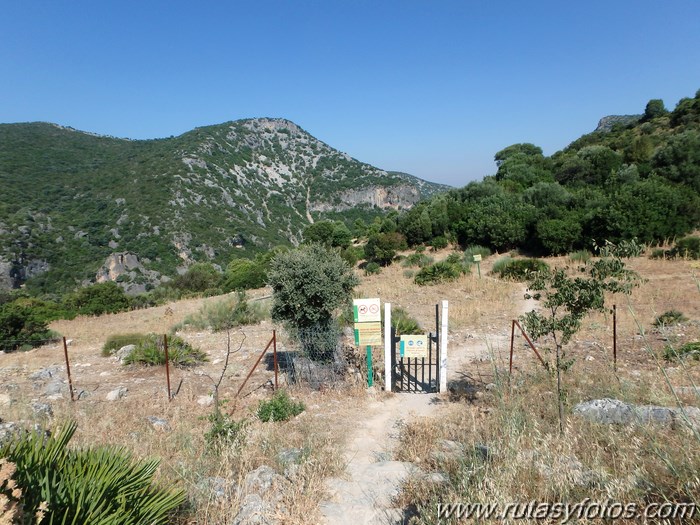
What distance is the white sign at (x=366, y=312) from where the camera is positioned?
7613 millimetres

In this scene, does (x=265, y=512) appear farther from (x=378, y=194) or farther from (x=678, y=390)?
(x=378, y=194)

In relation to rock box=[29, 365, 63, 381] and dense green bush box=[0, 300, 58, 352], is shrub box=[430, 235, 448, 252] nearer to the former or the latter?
dense green bush box=[0, 300, 58, 352]

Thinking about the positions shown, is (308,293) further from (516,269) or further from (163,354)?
(516,269)

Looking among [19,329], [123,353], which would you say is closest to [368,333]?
[123,353]

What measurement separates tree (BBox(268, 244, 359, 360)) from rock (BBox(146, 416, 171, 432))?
2.91 meters

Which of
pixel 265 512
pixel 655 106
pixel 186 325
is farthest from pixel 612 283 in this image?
pixel 655 106

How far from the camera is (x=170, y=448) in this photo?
5.07 meters

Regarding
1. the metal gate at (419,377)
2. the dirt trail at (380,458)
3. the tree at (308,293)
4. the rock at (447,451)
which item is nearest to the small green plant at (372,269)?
the dirt trail at (380,458)

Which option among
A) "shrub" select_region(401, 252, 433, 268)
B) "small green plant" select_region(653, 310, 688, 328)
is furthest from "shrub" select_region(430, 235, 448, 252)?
"small green plant" select_region(653, 310, 688, 328)

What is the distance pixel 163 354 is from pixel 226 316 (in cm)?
441

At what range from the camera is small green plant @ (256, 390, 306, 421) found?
6566 mm

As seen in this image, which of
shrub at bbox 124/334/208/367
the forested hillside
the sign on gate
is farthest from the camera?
the forested hillside

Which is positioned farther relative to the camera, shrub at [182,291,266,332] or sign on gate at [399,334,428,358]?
shrub at [182,291,266,332]

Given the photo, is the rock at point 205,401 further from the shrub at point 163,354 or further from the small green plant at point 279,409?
the shrub at point 163,354
